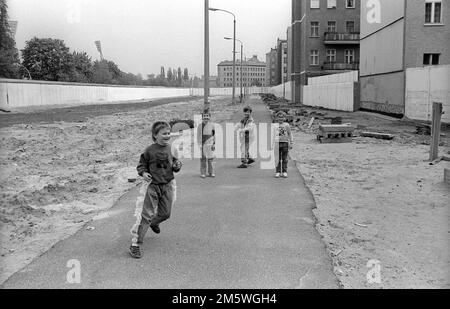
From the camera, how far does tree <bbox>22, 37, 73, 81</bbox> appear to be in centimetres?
8475

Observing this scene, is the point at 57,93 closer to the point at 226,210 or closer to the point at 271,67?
the point at 226,210

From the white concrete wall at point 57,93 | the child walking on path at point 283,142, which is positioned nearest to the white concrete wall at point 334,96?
the white concrete wall at point 57,93

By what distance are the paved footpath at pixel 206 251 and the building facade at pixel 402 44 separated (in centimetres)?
2241

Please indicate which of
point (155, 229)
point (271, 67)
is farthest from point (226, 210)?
point (271, 67)

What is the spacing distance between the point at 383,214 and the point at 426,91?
1829 cm

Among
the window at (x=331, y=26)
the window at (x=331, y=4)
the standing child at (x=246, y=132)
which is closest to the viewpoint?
the standing child at (x=246, y=132)

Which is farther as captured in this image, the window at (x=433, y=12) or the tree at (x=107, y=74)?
the tree at (x=107, y=74)

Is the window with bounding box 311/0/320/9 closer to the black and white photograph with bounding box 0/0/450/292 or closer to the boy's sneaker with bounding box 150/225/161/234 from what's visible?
the black and white photograph with bounding box 0/0/450/292

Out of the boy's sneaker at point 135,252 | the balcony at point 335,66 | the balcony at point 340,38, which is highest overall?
the balcony at point 340,38

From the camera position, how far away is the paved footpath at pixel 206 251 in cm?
466

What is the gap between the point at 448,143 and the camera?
15.9 m

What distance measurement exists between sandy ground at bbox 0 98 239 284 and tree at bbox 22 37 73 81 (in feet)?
225

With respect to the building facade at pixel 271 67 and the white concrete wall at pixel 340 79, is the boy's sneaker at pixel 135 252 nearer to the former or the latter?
the white concrete wall at pixel 340 79

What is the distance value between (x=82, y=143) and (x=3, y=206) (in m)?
10.4
